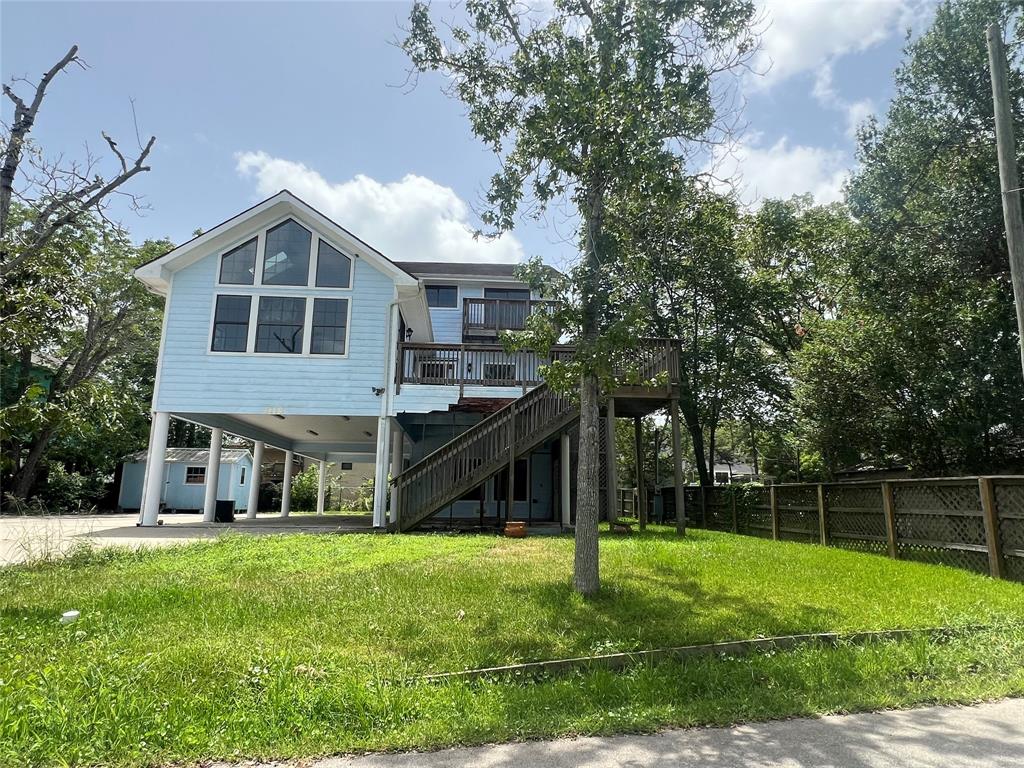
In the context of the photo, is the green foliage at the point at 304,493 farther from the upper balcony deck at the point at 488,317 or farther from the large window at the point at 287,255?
the large window at the point at 287,255

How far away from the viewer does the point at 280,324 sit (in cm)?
1398

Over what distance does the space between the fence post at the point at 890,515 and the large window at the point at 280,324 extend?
12231 mm

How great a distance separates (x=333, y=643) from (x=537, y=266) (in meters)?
4.23

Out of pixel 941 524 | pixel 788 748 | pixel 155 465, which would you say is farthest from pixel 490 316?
pixel 788 748

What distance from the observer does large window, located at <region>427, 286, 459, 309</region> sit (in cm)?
2150

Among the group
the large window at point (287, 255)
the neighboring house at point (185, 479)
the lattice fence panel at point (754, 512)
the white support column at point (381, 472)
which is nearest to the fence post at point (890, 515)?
the lattice fence panel at point (754, 512)

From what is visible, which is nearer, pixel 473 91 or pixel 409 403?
pixel 473 91

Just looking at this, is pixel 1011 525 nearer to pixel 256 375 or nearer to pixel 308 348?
pixel 308 348

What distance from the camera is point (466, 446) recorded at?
12281 millimetres

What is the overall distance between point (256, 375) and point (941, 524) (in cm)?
1348

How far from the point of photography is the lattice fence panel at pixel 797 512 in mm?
11758

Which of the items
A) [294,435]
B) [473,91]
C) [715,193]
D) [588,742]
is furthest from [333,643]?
[294,435]

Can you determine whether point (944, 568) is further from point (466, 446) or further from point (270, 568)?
point (270, 568)

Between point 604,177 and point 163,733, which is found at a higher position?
point 604,177
